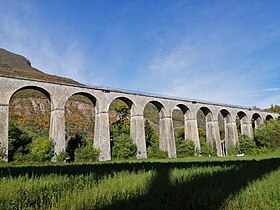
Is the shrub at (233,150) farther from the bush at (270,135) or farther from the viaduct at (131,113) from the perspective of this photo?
the bush at (270,135)

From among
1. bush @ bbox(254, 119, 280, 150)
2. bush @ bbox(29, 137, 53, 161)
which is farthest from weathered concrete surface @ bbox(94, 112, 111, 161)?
bush @ bbox(254, 119, 280, 150)

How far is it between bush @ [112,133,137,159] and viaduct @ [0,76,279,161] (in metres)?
0.93

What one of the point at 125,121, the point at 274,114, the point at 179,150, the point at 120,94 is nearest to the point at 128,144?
the point at 120,94

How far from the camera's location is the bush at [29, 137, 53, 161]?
80.7 feet

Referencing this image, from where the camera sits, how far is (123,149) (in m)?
30.8

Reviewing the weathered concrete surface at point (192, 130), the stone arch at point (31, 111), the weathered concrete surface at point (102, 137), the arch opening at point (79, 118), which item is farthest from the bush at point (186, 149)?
the stone arch at point (31, 111)

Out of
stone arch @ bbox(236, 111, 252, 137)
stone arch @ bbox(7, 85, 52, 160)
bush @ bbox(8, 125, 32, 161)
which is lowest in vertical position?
bush @ bbox(8, 125, 32, 161)

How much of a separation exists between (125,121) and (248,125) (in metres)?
23.3

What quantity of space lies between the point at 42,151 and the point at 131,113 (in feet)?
42.8

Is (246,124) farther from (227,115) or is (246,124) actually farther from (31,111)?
(31,111)

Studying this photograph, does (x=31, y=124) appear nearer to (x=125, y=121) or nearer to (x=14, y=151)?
(x=125, y=121)

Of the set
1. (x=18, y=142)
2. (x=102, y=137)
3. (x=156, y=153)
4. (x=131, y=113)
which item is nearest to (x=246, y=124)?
(x=156, y=153)

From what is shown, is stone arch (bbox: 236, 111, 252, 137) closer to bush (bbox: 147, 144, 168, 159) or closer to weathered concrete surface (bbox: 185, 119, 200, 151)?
weathered concrete surface (bbox: 185, 119, 200, 151)

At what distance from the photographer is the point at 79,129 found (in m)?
56.8
